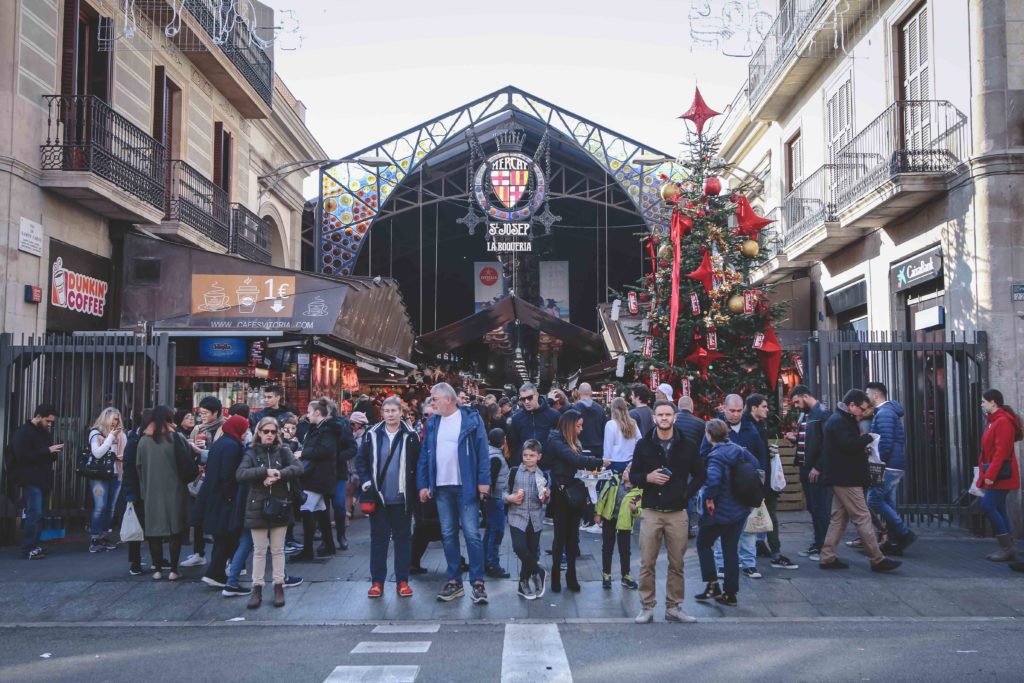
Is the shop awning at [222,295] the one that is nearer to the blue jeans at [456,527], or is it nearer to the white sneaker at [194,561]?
the white sneaker at [194,561]

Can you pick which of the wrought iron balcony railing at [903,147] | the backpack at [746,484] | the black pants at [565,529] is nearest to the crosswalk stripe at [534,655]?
the black pants at [565,529]

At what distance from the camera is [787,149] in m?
21.8

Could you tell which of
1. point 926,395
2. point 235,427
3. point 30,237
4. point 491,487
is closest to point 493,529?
point 491,487

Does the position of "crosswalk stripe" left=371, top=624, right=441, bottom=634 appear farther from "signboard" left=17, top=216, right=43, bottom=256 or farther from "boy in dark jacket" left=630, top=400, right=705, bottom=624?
"signboard" left=17, top=216, right=43, bottom=256

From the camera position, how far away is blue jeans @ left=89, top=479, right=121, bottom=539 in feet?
35.3

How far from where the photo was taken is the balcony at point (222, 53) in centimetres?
1634

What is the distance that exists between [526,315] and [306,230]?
9.39m

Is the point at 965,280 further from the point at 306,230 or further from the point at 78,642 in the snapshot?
the point at 306,230

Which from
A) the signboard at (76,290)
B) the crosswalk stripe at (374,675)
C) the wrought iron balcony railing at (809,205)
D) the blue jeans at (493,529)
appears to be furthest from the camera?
the wrought iron balcony railing at (809,205)

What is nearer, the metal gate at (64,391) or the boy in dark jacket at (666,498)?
the boy in dark jacket at (666,498)

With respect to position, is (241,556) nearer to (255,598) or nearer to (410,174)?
(255,598)

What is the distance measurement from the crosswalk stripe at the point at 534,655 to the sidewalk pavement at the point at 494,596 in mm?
445

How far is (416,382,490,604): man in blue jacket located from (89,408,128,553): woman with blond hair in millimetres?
4255

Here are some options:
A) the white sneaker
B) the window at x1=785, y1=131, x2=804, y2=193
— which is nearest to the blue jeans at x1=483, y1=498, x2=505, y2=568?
the white sneaker
